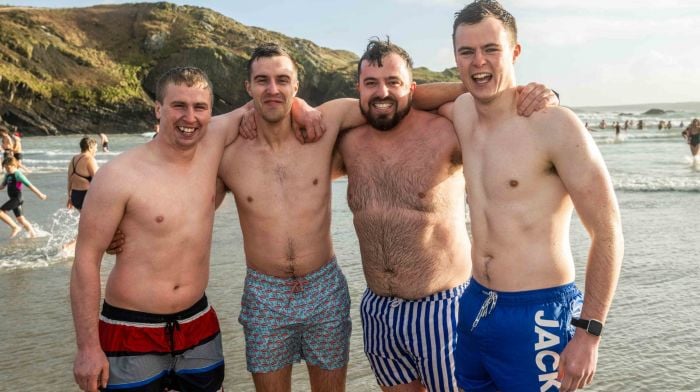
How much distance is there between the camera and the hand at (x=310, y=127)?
10.7 ft

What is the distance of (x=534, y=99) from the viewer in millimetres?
2432

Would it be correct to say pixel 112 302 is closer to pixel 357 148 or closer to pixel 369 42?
pixel 357 148

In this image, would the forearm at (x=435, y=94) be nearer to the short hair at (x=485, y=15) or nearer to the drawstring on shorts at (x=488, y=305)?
the short hair at (x=485, y=15)

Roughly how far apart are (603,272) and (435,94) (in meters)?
1.38

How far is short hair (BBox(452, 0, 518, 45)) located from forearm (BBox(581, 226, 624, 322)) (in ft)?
2.93

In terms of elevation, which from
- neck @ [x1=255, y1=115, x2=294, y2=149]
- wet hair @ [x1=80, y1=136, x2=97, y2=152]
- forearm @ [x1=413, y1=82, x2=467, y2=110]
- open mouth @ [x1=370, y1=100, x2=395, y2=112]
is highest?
forearm @ [x1=413, y1=82, x2=467, y2=110]

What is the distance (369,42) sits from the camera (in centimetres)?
317

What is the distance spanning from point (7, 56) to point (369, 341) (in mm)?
52139

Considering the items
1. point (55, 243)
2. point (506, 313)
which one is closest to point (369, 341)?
point (506, 313)

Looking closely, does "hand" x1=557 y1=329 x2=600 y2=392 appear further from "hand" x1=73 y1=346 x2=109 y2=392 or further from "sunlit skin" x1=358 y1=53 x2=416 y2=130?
"hand" x1=73 y1=346 x2=109 y2=392

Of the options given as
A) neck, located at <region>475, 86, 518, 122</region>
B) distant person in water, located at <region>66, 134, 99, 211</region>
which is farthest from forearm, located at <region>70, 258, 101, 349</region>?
distant person in water, located at <region>66, 134, 99, 211</region>

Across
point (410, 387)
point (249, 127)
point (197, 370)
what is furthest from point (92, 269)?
point (410, 387)

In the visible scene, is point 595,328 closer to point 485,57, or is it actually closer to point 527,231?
point 527,231

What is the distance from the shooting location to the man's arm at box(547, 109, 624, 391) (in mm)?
2201
